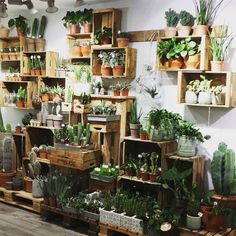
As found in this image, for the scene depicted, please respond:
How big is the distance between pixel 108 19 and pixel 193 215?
2.64 metres

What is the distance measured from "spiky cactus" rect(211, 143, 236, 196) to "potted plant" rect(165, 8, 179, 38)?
4.57 ft

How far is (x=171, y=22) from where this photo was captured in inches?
163

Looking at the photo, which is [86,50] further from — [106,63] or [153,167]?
[153,167]

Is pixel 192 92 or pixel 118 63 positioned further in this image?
pixel 118 63

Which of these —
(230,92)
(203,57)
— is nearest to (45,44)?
(203,57)

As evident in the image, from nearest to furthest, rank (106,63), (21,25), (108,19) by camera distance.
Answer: (106,63) < (108,19) < (21,25)

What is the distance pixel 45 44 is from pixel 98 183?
241cm

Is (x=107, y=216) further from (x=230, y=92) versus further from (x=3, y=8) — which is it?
(x=3, y=8)

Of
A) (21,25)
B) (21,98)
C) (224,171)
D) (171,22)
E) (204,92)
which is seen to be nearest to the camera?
(224,171)

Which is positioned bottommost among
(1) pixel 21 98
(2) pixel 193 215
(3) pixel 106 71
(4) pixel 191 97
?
(2) pixel 193 215

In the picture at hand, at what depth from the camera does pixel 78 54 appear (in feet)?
16.3

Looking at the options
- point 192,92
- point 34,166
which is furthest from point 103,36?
point 34,166

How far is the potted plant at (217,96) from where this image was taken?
380cm

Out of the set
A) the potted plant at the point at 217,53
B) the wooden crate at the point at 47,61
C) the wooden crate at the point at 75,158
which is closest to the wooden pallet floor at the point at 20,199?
the wooden crate at the point at 75,158
